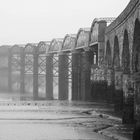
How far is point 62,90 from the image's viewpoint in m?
75.6

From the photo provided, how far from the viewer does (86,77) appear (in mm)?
63969

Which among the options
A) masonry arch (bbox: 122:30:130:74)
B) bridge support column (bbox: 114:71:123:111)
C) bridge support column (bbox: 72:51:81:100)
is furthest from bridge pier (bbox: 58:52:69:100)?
masonry arch (bbox: 122:30:130:74)

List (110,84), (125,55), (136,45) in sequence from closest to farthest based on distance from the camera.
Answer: (136,45) → (125,55) → (110,84)

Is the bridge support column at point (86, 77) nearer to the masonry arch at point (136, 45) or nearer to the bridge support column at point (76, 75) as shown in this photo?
the bridge support column at point (76, 75)

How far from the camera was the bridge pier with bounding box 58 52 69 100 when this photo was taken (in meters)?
75.5

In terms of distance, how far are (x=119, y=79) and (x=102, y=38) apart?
1365 cm

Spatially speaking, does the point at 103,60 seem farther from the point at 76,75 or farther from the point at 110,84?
the point at 76,75

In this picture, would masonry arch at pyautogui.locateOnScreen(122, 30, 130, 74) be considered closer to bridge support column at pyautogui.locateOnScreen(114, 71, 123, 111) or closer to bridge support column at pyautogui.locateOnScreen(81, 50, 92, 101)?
bridge support column at pyautogui.locateOnScreen(114, 71, 123, 111)

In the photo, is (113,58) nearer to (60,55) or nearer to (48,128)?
A: (48,128)

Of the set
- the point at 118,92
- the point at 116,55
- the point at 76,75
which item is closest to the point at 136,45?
the point at 118,92

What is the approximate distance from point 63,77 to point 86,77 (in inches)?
529

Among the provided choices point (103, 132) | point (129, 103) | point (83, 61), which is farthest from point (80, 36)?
point (103, 132)

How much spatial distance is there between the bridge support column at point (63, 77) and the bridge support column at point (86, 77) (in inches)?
423

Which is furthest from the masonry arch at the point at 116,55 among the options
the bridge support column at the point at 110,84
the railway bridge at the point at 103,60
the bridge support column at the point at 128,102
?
the bridge support column at the point at 128,102
